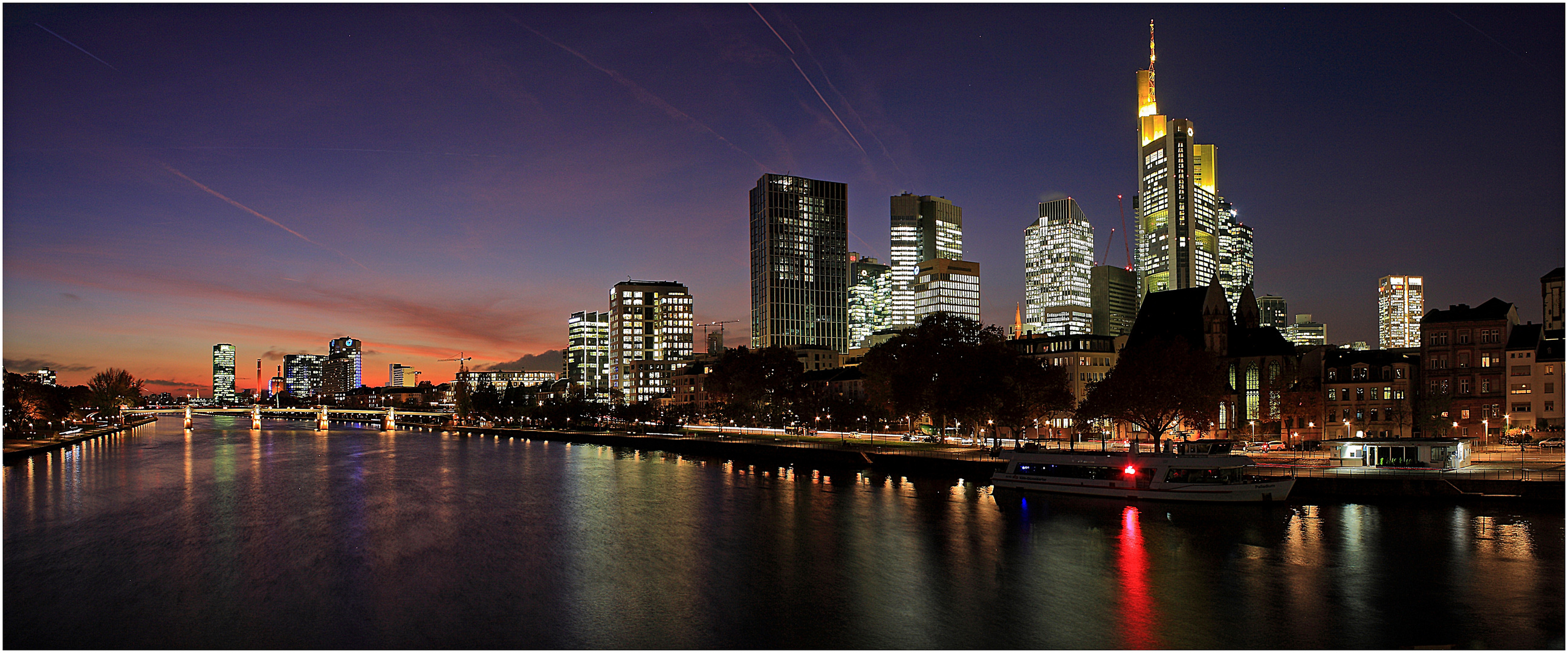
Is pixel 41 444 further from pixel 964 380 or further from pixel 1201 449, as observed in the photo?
pixel 1201 449

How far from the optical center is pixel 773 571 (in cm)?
3741

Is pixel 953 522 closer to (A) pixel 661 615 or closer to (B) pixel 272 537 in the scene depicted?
(A) pixel 661 615

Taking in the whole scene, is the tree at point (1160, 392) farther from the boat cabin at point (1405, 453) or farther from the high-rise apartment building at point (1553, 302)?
the high-rise apartment building at point (1553, 302)

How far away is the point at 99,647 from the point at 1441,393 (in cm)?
10366

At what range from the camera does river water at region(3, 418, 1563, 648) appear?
28.6m

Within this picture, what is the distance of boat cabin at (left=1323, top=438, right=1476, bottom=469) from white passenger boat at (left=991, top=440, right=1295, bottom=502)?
306 inches

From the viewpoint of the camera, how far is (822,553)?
41.1 m

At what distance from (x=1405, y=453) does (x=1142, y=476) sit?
1750 cm

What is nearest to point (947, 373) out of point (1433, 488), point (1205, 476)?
point (1205, 476)

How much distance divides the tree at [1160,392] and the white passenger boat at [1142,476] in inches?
548

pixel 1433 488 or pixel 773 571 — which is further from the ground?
pixel 1433 488

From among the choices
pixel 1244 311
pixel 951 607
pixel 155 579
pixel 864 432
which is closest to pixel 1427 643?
pixel 951 607

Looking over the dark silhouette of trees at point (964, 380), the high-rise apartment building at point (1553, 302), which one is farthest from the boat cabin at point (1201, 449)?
the high-rise apartment building at point (1553, 302)

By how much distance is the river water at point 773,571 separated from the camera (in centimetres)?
2858
